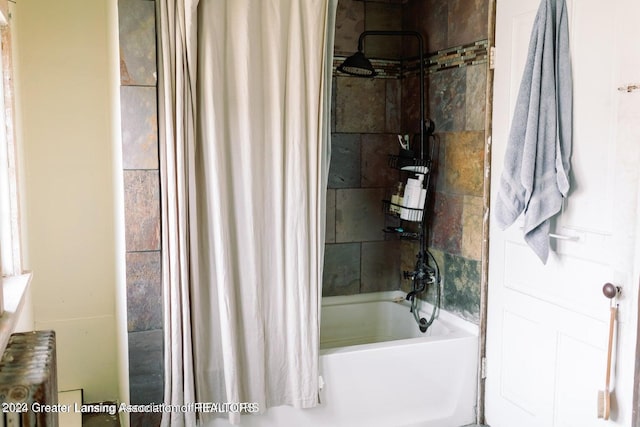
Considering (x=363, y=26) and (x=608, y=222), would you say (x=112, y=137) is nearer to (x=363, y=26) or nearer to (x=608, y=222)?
(x=363, y=26)

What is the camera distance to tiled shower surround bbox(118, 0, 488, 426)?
2260 millimetres

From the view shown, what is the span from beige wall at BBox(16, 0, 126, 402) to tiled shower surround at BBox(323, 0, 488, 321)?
131cm

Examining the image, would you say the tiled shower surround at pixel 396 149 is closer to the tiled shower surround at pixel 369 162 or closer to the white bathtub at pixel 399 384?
the tiled shower surround at pixel 369 162

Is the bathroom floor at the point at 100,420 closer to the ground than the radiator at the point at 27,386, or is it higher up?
closer to the ground

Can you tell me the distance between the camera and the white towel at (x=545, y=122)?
2301 mm

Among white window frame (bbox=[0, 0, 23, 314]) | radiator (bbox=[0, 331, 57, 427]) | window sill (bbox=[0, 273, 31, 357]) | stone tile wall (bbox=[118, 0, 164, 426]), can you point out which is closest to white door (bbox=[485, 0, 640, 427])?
stone tile wall (bbox=[118, 0, 164, 426])

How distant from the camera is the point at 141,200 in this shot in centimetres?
228

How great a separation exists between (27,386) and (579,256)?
6.68 feet

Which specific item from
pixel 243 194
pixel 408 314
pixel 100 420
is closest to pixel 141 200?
pixel 243 194

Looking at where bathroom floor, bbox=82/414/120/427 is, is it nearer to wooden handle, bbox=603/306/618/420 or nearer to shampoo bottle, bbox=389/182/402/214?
shampoo bottle, bbox=389/182/402/214

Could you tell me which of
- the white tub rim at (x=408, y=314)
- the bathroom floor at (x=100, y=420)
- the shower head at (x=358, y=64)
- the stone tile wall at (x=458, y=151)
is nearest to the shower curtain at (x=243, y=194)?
the white tub rim at (x=408, y=314)

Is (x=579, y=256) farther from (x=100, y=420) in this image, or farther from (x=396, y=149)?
(x=100, y=420)

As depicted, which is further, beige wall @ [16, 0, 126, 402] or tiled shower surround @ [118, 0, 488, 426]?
beige wall @ [16, 0, 126, 402]

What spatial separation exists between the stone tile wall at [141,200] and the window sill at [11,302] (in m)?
0.42
